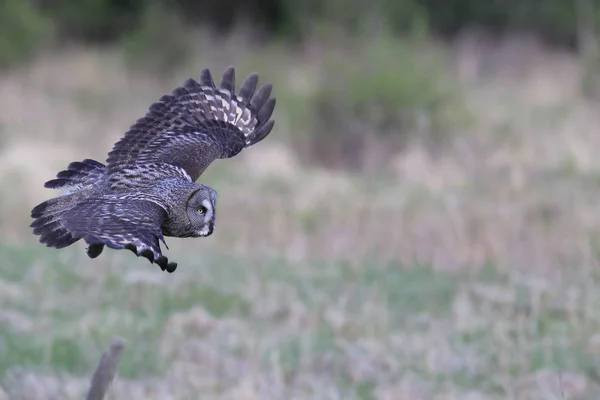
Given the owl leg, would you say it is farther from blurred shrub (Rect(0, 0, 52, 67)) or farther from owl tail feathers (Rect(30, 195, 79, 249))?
blurred shrub (Rect(0, 0, 52, 67))

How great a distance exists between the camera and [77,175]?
5.25 m

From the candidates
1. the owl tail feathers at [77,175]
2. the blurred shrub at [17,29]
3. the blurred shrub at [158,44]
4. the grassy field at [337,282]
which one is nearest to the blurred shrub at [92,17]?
the blurred shrub at [158,44]

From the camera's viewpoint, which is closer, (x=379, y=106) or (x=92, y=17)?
(x=379, y=106)

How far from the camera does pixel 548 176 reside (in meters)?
13.7

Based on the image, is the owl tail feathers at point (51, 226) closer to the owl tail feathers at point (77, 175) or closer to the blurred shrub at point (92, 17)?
the owl tail feathers at point (77, 175)

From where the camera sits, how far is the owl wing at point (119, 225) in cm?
401

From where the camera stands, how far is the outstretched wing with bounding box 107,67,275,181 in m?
5.61

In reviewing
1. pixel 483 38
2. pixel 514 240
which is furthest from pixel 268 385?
pixel 483 38

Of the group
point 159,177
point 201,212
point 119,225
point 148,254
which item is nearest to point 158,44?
point 159,177

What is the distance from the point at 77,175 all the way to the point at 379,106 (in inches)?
454

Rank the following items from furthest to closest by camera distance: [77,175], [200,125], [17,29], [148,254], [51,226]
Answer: [17,29] < [200,125] < [77,175] < [51,226] < [148,254]

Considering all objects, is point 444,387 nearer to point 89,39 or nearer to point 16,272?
point 16,272

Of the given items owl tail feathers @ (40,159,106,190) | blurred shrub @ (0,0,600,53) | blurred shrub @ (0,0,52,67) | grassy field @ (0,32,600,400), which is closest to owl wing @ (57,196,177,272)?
owl tail feathers @ (40,159,106,190)

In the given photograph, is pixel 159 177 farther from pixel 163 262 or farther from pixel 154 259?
pixel 163 262
